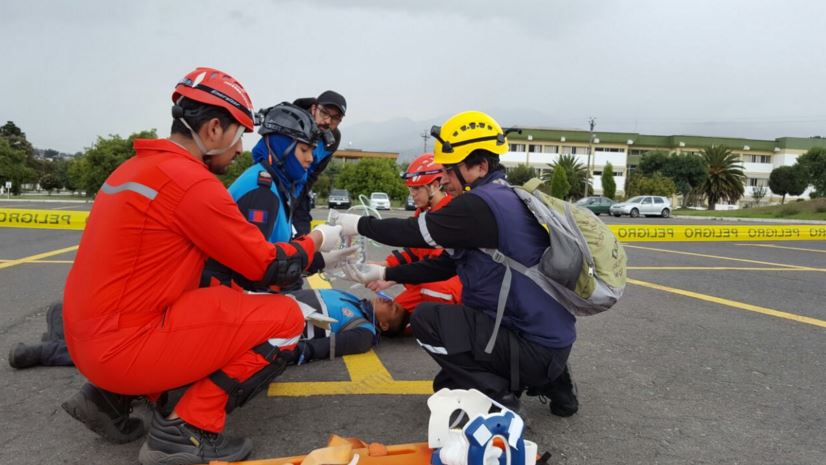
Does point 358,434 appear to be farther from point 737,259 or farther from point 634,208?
point 634,208

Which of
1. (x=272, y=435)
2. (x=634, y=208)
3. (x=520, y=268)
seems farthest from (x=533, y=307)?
(x=634, y=208)

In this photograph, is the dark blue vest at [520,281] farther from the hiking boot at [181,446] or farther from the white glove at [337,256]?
the hiking boot at [181,446]

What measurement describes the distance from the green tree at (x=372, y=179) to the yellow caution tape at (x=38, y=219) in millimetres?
41485

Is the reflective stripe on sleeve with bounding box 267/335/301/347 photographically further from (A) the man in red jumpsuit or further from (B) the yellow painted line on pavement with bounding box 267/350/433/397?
(B) the yellow painted line on pavement with bounding box 267/350/433/397

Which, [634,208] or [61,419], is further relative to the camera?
[634,208]

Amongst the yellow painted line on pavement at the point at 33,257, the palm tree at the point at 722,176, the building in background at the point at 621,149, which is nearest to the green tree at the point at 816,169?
the palm tree at the point at 722,176

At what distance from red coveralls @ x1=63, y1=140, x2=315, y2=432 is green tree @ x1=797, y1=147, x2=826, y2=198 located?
70329 mm

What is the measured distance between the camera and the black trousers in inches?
106

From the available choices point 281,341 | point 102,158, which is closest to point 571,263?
point 281,341

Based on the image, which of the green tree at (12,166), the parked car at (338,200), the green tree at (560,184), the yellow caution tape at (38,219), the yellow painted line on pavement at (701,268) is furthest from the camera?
the green tree at (560,184)

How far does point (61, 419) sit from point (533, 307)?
250 centimetres

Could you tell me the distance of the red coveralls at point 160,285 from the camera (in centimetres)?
219

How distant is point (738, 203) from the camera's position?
209 ft

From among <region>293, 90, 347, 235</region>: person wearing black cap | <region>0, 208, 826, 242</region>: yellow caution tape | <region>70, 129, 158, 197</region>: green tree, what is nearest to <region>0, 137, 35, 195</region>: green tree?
<region>70, 129, 158, 197</region>: green tree
